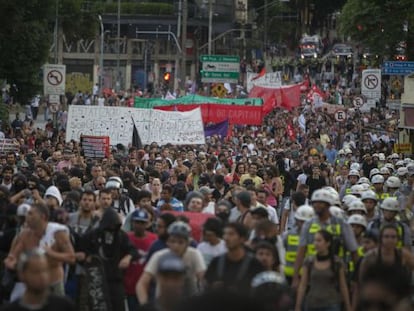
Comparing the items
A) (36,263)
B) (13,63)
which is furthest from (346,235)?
(13,63)

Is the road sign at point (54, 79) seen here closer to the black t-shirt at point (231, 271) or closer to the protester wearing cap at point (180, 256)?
the protester wearing cap at point (180, 256)

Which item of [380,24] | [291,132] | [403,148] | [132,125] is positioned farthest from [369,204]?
[380,24]

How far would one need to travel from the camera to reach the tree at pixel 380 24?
4638 centimetres

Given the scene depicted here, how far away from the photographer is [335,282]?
1209cm

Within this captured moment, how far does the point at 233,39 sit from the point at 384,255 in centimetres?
9509

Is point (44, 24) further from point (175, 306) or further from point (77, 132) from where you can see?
point (175, 306)

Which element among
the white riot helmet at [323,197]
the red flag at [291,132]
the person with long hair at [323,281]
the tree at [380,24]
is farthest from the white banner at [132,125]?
the person with long hair at [323,281]

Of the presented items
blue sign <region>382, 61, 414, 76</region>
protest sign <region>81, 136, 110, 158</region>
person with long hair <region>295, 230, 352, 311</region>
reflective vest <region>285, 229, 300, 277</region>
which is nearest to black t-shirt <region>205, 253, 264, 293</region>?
person with long hair <region>295, 230, 352, 311</region>

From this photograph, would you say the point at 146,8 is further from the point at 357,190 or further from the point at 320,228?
the point at 320,228

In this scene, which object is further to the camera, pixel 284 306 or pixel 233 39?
pixel 233 39

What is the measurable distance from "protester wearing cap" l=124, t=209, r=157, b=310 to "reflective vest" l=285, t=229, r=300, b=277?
127 centimetres

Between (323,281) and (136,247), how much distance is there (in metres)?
1.76

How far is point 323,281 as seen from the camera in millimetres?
12062

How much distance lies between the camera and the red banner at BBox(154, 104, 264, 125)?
4150 cm
